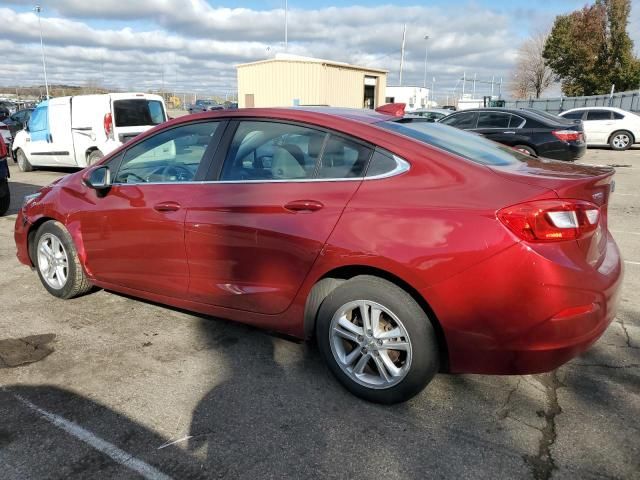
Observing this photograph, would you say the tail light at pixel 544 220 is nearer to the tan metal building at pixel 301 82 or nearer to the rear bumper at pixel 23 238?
the rear bumper at pixel 23 238

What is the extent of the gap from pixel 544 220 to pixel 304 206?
1.21m

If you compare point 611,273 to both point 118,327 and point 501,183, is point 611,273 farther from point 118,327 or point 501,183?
point 118,327

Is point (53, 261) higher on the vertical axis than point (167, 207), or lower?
lower

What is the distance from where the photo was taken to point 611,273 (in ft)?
8.59

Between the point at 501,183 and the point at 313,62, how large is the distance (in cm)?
2652

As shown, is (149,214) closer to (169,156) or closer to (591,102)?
(169,156)

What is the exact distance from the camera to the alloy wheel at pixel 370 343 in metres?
2.71

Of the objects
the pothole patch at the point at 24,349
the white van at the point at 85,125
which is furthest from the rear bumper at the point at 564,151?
the pothole patch at the point at 24,349

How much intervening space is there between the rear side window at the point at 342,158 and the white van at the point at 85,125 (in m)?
8.37

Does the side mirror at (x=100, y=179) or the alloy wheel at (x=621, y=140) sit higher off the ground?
the side mirror at (x=100, y=179)

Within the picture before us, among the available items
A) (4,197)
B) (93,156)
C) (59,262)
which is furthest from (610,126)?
(59,262)

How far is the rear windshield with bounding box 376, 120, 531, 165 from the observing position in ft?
9.41

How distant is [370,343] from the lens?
2.79m

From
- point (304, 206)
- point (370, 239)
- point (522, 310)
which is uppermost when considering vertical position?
point (304, 206)
